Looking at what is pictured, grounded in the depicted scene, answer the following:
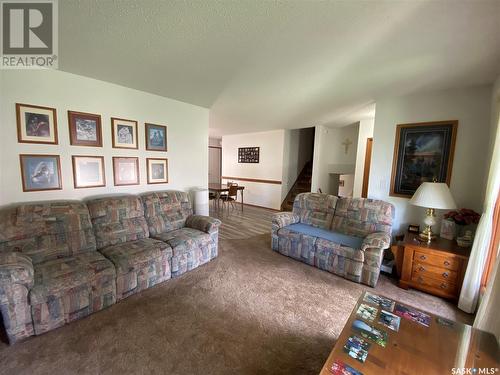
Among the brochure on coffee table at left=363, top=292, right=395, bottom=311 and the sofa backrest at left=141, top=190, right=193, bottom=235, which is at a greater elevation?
the sofa backrest at left=141, top=190, right=193, bottom=235

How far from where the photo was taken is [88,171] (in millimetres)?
2527

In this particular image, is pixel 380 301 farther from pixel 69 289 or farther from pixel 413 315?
pixel 69 289

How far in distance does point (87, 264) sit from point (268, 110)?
3698 mm

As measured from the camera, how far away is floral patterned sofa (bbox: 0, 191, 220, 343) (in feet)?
5.15

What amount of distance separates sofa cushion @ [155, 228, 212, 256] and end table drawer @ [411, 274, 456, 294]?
2478mm

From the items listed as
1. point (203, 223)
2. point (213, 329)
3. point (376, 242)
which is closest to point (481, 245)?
point (376, 242)

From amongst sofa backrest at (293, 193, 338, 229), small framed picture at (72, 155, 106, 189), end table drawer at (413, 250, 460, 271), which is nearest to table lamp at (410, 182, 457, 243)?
end table drawer at (413, 250, 460, 271)

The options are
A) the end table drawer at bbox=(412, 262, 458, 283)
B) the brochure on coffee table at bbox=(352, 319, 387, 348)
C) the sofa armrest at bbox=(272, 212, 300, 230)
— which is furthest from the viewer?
the sofa armrest at bbox=(272, 212, 300, 230)

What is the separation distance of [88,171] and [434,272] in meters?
4.09

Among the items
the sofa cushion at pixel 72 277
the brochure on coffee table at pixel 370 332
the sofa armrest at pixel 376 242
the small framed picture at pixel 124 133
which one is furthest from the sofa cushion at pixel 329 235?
the small framed picture at pixel 124 133

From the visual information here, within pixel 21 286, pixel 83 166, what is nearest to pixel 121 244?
pixel 21 286

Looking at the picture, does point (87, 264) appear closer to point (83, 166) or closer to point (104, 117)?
point (83, 166)

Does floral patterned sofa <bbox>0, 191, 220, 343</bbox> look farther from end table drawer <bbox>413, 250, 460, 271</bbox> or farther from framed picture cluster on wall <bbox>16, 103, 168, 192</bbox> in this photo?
end table drawer <bbox>413, 250, 460, 271</bbox>

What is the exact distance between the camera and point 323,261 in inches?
108
